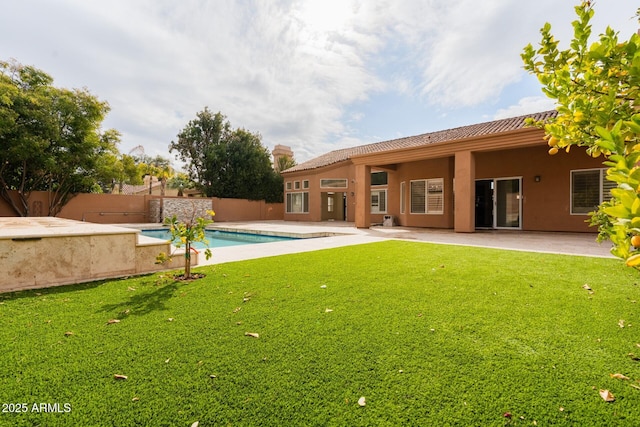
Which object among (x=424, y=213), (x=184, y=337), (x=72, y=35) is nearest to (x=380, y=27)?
(x=424, y=213)

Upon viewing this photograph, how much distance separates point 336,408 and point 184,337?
5.09 feet

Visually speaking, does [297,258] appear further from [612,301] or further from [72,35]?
[72,35]

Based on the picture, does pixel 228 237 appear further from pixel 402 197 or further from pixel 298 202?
pixel 402 197

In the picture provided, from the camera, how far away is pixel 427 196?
1469 centimetres

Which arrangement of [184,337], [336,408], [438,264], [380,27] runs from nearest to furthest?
[336,408], [184,337], [438,264], [380,27]

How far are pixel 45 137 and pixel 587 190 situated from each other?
23.8m

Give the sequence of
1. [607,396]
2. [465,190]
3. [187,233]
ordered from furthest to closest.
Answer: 1. [465,190]
2. [187,233]
3. [607,396]

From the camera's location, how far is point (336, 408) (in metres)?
1.71

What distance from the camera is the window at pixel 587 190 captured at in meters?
10.5

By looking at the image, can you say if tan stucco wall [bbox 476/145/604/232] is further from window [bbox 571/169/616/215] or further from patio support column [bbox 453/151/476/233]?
patio support column [bbox 453/151/476/233]

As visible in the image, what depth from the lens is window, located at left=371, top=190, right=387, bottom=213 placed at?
19.6 m

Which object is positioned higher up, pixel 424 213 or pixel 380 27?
pixel 380 27

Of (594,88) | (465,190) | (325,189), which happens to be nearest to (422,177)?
(465,190)

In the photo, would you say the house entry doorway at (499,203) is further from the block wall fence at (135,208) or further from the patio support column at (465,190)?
the block wall fence at (135,208)
